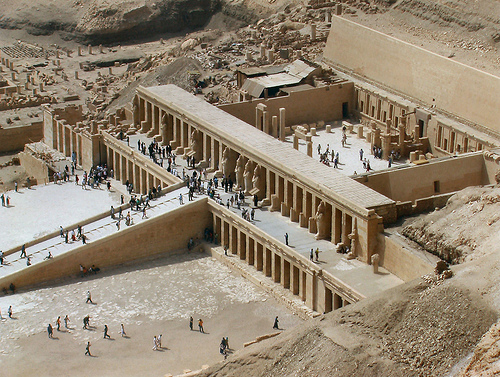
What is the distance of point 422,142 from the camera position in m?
77.9

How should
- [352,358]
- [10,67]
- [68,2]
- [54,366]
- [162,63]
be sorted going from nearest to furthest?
[352,358] < [54,366] < [162,63] < [10,67] < [68,2]

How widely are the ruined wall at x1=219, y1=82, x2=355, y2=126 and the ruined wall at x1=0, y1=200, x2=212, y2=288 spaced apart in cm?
1595

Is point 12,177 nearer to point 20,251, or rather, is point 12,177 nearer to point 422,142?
point 20,251

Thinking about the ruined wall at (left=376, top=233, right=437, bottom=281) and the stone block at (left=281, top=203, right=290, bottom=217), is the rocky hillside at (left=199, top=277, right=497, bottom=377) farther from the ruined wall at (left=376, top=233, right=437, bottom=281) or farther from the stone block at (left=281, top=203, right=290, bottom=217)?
the stone block at (left=281, top=203, right=290, bottom=217)

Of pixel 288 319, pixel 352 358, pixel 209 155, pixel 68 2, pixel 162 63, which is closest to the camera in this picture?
pixel 352 358

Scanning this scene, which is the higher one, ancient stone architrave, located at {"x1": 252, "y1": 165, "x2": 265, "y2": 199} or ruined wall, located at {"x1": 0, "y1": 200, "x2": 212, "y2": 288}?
ancient stone architrave, located at {"x1": 252, "y1": 165, "x2": 265, "y2": 199}

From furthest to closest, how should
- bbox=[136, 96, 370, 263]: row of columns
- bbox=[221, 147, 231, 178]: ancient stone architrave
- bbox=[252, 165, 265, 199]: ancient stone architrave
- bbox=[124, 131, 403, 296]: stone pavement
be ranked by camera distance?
bbox=[221, 147, 231, 178]: ancient stone architrave < bbox=[252, 165, 265, 199]: ancient stone architrave < bbox=[136, 96, 370, 263]: row of columns < bbox=[124, 131, 403, 296]: stone pavement

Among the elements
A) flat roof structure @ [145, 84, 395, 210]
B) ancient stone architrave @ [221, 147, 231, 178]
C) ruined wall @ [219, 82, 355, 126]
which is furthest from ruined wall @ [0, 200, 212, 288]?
ruined wall @ [219, 82, 355, 126]

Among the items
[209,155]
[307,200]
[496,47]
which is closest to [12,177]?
[209,155]

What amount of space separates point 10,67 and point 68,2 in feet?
62.1

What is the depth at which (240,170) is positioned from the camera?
6981 centimetres

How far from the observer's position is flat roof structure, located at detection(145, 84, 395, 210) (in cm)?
6069

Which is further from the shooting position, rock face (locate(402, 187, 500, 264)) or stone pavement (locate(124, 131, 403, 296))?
stone pavement (locate(124, 131, 403, 296))

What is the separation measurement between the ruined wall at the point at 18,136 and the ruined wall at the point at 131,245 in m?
29.5
